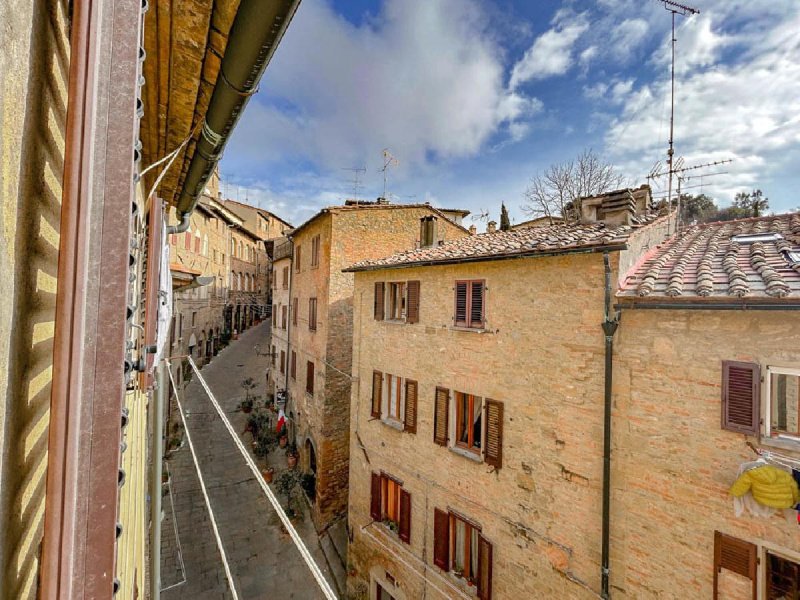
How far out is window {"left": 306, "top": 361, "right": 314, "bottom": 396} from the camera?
56.4ft

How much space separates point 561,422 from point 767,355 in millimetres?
3342

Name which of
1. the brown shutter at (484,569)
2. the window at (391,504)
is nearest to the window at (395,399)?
the window at (391,504)

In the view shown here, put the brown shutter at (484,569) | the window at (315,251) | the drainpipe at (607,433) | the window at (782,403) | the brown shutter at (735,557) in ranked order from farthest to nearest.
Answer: the window at (315,251)
the brown shutter at (484,569)
the drainpipe at (607,433)
the brown shutter at (735,557)
the window at (782,403)

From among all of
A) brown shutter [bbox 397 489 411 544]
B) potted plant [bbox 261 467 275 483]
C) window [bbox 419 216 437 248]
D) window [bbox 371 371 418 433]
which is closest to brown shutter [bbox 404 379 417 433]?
window [bbox 371 371 418 433]

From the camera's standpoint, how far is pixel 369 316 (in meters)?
12.3

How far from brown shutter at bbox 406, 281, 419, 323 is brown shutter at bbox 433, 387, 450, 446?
211cm

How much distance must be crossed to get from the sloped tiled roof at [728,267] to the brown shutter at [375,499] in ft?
28.9

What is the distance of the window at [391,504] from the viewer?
10484mm

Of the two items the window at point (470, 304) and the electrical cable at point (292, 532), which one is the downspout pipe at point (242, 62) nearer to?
the electrical cable at point (292, 532)

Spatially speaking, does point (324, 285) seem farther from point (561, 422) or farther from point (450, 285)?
point (561, 422)

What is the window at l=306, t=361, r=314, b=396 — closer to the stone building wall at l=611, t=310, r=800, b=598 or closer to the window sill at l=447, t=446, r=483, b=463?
the window sill at l=447, t=446, r=483, b=463

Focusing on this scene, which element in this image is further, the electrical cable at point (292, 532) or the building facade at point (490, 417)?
the building facade at point (490, 417)

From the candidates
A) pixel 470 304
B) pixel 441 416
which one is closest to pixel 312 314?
pixel 441 416

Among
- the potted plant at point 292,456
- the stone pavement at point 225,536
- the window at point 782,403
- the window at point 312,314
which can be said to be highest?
the window at point 312,314
